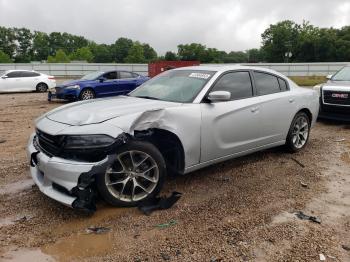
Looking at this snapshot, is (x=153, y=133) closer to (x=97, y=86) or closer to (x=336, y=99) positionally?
(x=336, y=99)

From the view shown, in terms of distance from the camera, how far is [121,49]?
331ft

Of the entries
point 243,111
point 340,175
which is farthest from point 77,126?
point 340,175

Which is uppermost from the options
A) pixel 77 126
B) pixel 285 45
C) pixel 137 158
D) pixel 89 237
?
pixel 285 45

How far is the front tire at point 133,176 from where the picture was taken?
3883 millimetres

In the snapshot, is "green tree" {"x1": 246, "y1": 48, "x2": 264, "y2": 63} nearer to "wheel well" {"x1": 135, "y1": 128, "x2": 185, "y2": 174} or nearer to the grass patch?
the grass patch

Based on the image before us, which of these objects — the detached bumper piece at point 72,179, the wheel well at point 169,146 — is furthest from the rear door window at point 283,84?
the detached bumper piece at point 72,179

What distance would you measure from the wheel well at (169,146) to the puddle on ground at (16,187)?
179cm

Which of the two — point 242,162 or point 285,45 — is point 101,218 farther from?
point 285,45

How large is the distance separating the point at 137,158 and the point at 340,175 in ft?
10.3

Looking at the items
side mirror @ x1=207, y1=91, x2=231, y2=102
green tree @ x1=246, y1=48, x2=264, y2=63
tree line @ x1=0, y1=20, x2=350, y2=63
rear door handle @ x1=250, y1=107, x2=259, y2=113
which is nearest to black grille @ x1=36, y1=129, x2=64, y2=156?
side mirror @ x1=207, y1=91, x2=231, y2=102

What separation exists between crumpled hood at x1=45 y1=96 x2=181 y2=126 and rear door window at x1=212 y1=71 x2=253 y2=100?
88 cm

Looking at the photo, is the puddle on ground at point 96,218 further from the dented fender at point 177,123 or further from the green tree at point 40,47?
the green tree at point 40,47

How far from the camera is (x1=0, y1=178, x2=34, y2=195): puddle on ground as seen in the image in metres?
4.60

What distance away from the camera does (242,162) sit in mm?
5812
